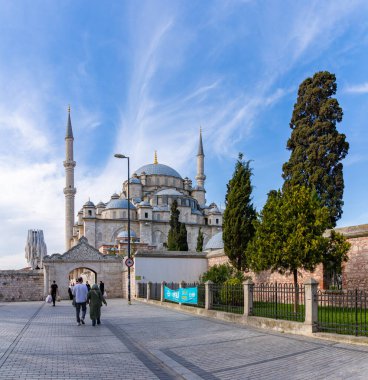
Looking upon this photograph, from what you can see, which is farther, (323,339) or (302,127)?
(302,127)

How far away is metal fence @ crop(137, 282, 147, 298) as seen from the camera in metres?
25.2

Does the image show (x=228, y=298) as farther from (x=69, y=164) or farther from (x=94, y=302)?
(x=69, y=164)

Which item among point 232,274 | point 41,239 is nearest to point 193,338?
point 232,274

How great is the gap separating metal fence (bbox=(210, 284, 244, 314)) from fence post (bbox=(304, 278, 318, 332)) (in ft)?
12.9

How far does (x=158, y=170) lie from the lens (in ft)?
241

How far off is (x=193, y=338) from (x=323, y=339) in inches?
109

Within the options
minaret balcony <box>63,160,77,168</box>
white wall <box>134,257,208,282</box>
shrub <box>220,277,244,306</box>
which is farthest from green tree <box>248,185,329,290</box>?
minaret balcony <box>63,160,77,168</box>

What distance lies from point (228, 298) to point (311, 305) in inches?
200

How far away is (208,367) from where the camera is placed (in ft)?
23.2

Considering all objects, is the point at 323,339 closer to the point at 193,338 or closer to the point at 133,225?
the point at 193,338

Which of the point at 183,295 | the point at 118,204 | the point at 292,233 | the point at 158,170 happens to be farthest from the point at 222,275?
the point at 158,170

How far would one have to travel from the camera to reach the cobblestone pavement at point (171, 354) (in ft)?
21.6

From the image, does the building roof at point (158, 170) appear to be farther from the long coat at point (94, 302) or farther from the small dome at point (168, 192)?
the long coat at point (94, 302)

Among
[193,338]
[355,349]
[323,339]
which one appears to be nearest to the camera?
[355,349]
